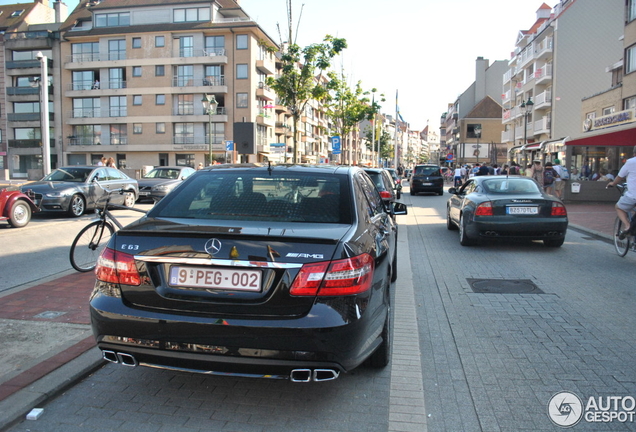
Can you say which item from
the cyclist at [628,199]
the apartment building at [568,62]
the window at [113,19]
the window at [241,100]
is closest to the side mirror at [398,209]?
the cyclist at [628,199]

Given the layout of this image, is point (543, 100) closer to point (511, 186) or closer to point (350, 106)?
point (350, 106)

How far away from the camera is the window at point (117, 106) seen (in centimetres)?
5500

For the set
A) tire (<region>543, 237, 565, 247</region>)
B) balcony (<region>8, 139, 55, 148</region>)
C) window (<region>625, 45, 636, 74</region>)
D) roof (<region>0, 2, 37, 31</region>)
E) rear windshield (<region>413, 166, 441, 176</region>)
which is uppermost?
roof (<region>0, 2, 37, 31</region>)

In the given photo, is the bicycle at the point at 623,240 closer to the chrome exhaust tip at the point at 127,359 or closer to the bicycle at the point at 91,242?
the bicycle at the point at 91,242

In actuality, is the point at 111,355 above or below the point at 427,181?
below


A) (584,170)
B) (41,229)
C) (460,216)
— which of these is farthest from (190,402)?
(584,170)

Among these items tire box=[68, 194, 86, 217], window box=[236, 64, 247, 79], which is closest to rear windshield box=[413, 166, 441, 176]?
tire box=[68, 194, 86, 217]

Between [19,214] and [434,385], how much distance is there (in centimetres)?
1165

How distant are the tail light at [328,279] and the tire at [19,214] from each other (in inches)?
446

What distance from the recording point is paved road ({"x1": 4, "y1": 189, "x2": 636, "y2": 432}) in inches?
121

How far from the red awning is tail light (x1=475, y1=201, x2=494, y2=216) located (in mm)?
15087

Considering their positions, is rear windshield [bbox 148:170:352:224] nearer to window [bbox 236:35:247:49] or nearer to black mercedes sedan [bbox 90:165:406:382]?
black mercedes sedan [bbox 90:165:406:382]

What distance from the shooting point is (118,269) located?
3.12 m

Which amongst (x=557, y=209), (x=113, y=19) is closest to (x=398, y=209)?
(x=557, y=209)
